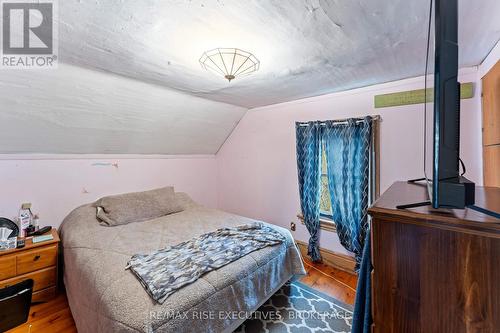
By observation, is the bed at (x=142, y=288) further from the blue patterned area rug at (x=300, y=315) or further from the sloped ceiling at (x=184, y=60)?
the sloped ceiling at (x=184, y=60)

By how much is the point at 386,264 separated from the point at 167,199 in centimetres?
278

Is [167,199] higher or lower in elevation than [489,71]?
lower

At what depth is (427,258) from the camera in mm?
617

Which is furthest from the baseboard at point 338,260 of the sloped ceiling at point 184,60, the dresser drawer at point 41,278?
the dresser drawer at point 41,278

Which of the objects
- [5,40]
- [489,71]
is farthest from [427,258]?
[5,40]

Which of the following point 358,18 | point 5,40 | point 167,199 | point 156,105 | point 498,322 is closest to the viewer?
point 498,322

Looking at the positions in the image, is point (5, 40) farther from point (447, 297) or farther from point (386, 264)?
point (447, 297)

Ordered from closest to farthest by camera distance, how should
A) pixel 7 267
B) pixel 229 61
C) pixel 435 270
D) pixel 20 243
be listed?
pixel 435 270 < pixel 229 61 < pixel 7 267 < pixel 20 243

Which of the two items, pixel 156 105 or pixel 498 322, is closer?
pixel 498 322

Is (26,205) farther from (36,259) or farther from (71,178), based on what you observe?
(36,259)

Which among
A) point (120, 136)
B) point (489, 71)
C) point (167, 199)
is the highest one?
point (489, 71)

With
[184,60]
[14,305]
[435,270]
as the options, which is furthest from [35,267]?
[435,270]

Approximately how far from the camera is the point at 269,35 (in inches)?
54.6

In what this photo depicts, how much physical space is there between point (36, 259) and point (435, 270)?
9.36 feet
